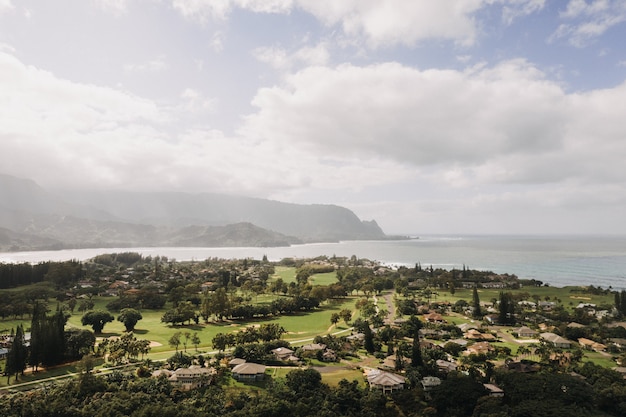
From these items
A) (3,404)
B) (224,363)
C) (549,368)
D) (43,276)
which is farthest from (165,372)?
(43,276)

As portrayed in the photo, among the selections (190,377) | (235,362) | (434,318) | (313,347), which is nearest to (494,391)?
(313,347)

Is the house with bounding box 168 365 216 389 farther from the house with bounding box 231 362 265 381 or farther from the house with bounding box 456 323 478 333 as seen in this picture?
the house with bounding box 456 323 478 333

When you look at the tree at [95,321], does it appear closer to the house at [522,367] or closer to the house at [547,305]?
the house at [522,367]

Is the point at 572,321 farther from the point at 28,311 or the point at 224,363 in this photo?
the point at 28,311

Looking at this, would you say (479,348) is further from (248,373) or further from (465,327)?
(248,373)

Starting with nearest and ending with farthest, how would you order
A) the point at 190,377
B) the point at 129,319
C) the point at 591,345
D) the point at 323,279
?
the point at 190,377 → the point at 591,345 → the point at 129,319 → the point at 323,279

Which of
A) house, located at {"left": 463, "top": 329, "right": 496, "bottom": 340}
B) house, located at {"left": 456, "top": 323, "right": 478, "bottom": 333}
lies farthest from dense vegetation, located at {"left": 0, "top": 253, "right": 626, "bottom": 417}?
house, located at {"left": 456, "top": 323, "right": 478, "bottom": 333}
